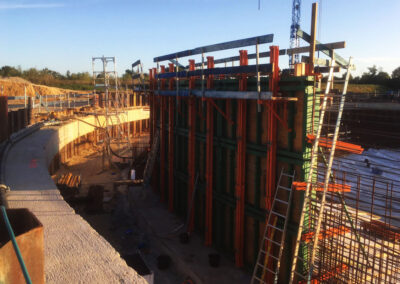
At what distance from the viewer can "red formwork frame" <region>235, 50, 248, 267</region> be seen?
9.01m

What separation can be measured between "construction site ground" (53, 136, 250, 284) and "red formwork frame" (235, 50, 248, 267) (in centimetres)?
64

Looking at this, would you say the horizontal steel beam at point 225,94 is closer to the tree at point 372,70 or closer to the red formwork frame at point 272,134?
the red formwork frame at point 272,134

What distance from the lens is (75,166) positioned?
68.7 ft

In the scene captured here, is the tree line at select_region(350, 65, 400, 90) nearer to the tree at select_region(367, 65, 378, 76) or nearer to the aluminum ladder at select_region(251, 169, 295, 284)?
the tree at select_region(367, 65, 378, 76)

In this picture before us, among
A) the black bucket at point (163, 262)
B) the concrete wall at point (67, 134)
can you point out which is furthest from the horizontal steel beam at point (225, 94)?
the concrete wall at point (67, 134)

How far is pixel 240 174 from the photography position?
914 centimetres

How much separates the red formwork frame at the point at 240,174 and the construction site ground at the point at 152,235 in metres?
0.64

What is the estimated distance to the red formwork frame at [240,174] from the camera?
9.01 m

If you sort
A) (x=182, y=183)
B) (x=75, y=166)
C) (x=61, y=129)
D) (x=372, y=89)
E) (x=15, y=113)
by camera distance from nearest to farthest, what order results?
(x=182, y=183)
(x=15, y=113)
(x=61, y=129)
(x=75, y=166)
(x=372, y=89)

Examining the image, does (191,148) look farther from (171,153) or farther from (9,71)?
(9,71)

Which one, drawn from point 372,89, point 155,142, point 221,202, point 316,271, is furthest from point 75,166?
point 372,89

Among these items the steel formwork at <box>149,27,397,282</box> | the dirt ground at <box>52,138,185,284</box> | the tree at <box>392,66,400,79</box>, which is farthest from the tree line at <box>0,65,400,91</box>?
the steel formwork at <box>149,27,397,282</box>

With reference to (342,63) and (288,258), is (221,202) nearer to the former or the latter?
(288,258)

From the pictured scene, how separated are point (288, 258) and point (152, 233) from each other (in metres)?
5.13
